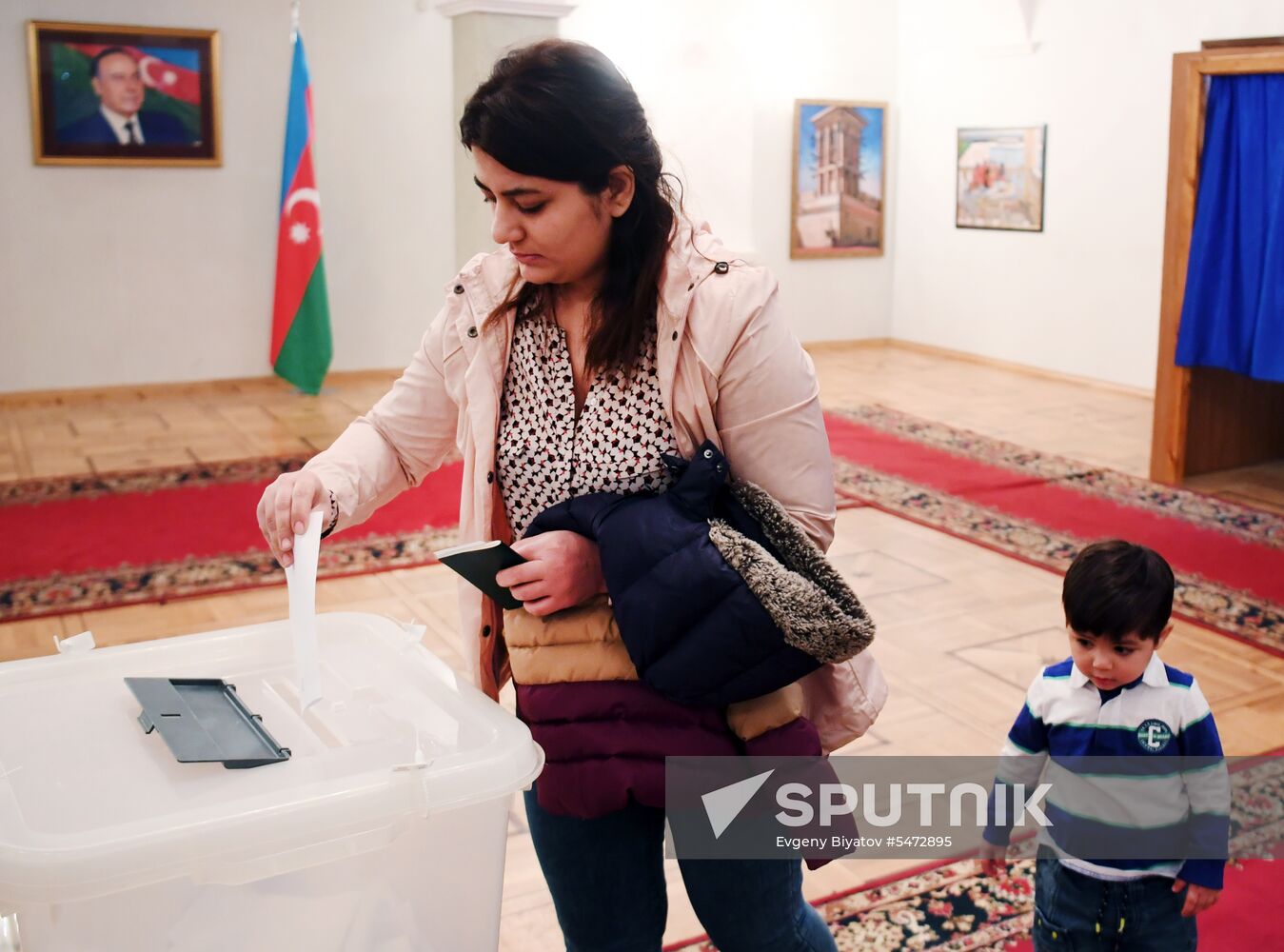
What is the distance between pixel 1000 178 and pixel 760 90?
1.76 m

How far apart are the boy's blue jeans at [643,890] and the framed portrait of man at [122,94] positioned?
7.01 metres

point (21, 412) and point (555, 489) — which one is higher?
point (555, 489)

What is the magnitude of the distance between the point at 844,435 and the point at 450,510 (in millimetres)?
2298

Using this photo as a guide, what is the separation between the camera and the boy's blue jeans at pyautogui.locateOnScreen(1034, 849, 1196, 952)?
1.76 meters

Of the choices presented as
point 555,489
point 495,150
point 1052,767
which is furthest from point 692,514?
point 1052,767

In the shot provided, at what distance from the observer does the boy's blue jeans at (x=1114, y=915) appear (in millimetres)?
1763

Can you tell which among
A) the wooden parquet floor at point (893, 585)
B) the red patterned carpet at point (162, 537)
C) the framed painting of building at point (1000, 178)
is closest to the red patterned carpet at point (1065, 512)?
the wooden parquet floor at point (893, 585)

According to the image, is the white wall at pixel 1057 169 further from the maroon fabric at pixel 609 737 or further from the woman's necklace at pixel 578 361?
the maroon fabric at pixel 609 737

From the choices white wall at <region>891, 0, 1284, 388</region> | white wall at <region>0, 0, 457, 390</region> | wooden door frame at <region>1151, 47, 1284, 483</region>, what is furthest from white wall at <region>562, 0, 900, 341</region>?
wooden door frame at <region>1151, 47, 1284, 483</region>

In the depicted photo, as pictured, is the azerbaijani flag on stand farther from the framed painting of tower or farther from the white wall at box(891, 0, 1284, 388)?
the white wall at box(891, 0, 1284, 388)

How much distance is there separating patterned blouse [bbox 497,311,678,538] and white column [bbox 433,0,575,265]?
6.47 meters

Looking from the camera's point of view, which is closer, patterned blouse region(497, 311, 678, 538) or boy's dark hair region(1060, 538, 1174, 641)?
patterned blouse region(497, 311, 678, 538)

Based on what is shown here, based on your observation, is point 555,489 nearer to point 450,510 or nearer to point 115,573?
point 115,573

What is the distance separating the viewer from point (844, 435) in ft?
22.4
